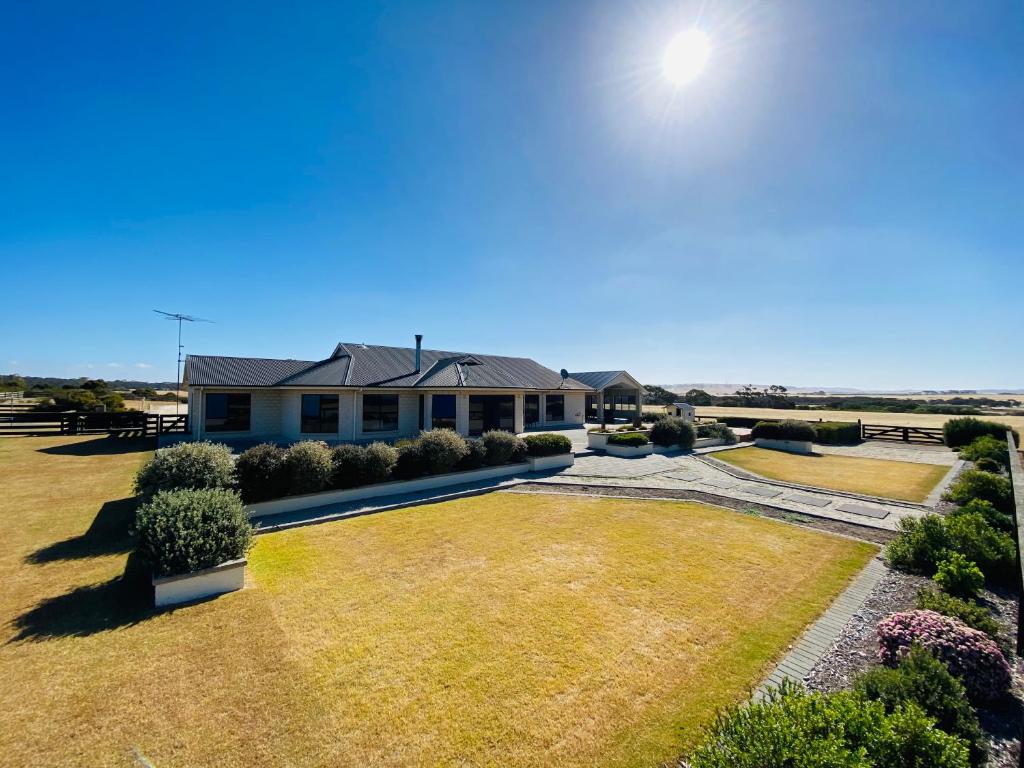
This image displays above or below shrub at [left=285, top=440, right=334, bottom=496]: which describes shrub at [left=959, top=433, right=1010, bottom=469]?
below

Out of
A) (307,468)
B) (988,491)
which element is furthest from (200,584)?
(988,491)

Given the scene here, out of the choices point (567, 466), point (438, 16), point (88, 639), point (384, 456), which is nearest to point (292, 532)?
point (384, 456)

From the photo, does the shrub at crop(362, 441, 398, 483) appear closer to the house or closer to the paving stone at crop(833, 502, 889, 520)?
the house

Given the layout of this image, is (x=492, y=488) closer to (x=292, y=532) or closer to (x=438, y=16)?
(x=292, y=532)

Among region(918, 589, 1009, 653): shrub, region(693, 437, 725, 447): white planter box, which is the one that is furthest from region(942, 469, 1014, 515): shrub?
region(693, 437, 725, 447): white planter box

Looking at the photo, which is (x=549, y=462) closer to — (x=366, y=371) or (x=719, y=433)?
(x=366, y=371)

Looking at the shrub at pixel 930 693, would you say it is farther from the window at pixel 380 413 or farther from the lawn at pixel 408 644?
the window at pixel 380 413
